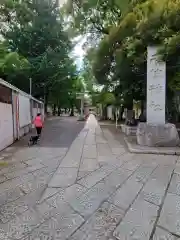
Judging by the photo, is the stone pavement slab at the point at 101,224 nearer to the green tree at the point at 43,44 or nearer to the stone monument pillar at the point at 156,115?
the stone monument pillar at the point at 156,115

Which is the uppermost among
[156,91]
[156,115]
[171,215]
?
[156,91]

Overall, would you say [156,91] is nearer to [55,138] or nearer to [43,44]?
[55,138]

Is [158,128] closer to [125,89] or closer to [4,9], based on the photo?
[4,9]

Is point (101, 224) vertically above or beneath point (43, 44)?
beneath

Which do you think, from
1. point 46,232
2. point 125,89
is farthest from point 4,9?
point 125,89

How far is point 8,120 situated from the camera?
1109 centimetres

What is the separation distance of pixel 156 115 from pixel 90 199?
698 centimetres

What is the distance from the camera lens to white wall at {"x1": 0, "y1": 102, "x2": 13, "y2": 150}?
995cm

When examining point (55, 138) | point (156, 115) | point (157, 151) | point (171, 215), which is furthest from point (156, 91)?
point (171, 215)

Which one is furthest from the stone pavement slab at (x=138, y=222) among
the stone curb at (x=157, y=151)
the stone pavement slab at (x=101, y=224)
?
the stone curb at (x=157, y=151)

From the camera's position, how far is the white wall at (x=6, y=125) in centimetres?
995

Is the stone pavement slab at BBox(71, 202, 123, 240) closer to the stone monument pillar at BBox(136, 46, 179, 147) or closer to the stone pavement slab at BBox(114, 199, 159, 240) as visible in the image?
the stone pavement slab at BBox(114, 199, 159, 240)

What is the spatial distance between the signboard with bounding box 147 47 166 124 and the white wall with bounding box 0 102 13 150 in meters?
5.63

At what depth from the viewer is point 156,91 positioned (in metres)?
11.0
